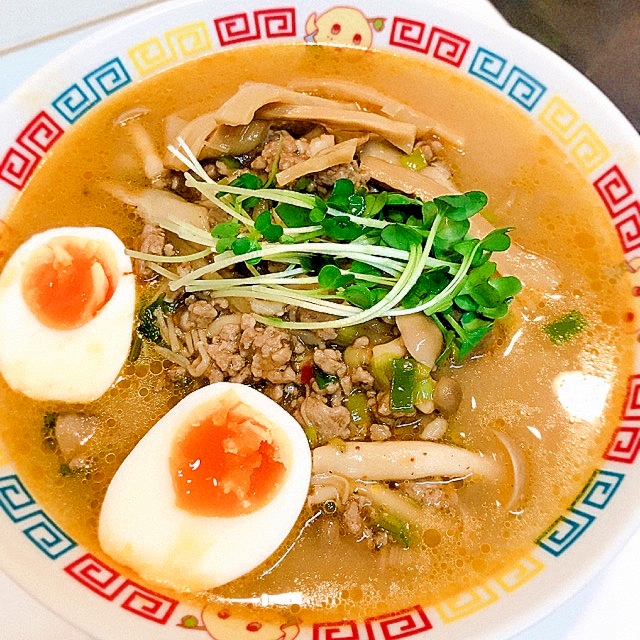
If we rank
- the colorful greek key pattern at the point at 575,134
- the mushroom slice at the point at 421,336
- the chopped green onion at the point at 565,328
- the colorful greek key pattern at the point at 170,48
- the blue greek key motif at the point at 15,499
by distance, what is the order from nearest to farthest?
1. the blue greek key motif at the point at 15,499
2. the mushroom slice at the point at 421,336
3. the chopped green onion at the point at 565,328
4. the colorful greek key pattern at the point at 575,134
5. the colorful greek key pattern at the point at 170,48

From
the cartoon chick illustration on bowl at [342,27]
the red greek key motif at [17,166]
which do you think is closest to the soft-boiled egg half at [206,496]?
the red greek key motif at [17,166]

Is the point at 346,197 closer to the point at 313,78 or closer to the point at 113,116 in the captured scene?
the point at 313,78

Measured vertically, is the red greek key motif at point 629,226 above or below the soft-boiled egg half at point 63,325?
above

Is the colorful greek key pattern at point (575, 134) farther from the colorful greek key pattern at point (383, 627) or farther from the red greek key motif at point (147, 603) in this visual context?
the red greek key motif at point (147, 603)

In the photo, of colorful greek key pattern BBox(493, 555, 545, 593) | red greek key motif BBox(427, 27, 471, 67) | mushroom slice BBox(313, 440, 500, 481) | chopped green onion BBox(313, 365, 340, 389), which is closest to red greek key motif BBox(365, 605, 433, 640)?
colorful greek key pattern BBox(493, 555, 545, 593)

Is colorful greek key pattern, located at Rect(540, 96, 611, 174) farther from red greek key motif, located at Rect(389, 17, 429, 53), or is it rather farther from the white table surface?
the white table surface
